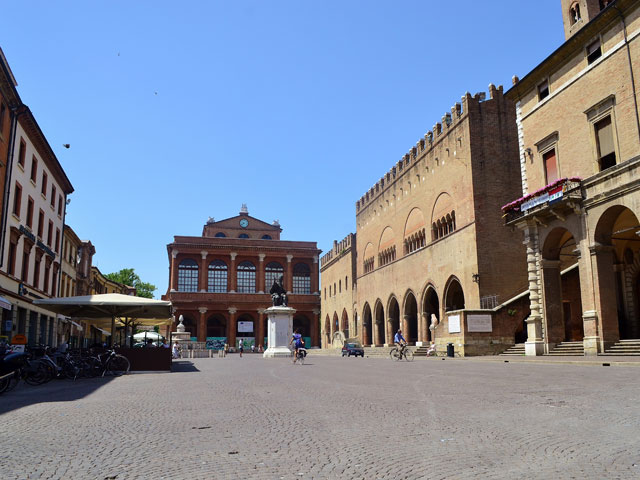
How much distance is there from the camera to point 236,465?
466 centimetres

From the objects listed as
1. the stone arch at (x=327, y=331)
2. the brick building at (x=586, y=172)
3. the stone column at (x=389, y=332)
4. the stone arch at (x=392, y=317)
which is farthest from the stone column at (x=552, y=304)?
the stone arch at (x=327, y=331)

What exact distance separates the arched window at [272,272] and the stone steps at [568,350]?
55.0 metres

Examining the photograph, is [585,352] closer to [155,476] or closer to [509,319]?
[509,319]

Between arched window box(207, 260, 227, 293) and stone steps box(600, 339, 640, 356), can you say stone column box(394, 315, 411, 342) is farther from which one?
arched window box(207, 260, 227, 293)

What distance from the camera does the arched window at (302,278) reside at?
254 ft

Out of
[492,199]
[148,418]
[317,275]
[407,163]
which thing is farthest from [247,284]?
[148,418]

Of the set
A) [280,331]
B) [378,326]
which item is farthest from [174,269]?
[280,331]

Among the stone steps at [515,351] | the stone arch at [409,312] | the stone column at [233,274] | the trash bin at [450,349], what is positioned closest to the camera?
the stone steps at [515,351]

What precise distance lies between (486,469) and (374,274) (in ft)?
162

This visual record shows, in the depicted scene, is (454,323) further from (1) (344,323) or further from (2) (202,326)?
(2) (202,326)

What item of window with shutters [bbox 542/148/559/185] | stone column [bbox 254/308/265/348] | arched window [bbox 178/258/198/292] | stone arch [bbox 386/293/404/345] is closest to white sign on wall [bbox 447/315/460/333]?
window with shutters [bbox 542/148/559/185]

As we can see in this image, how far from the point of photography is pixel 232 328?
7256cm

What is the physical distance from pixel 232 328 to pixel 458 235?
43130 millimetres

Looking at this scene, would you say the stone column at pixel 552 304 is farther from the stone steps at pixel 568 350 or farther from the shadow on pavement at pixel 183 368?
the shadow on pavement at pixel 183 368
